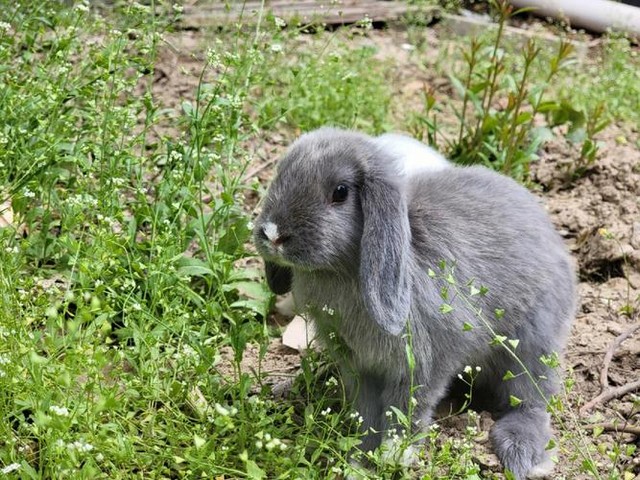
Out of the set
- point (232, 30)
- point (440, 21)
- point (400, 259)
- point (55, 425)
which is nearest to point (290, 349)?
point (400, 259)

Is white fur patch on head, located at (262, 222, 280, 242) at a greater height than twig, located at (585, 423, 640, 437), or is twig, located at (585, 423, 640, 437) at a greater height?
Result: white fur patch on head, located at (262, 222, 280, 242)

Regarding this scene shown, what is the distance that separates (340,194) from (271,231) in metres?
0.28

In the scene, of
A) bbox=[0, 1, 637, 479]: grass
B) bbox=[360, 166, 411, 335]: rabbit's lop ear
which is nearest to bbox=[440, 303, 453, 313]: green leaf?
bbox=[360, 166, 411, 335]: rabbit's lop ear

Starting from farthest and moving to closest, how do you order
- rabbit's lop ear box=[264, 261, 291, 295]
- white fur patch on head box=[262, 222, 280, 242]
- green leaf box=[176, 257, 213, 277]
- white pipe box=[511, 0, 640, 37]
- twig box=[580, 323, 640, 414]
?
white pipe box=[511, 0, 640, 37], green leaf box=[176, 257, 213, 277], twig box=[580, 323, 640, 414], rabbit's lop ear box=[264, 261, 291, 295], white fur patch on head box=[262, 222, 280, 242]

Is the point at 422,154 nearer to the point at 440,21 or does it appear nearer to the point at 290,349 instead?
the point at 290,349

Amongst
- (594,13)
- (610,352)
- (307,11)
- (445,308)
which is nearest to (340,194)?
(445,308)

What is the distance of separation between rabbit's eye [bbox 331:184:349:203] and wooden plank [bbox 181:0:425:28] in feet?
11.3

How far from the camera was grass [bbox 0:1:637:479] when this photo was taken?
3191 mm

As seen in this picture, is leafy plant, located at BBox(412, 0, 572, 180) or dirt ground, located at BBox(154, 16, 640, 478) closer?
dirt ground, located at BBox(154, 16, 640, 478)

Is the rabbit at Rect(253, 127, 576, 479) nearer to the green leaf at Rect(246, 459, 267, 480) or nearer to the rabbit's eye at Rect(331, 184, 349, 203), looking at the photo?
the rabbit's eye at Rect(331, 184, 349, 203)

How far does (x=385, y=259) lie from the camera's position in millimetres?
3350

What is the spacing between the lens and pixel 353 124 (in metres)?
5.27

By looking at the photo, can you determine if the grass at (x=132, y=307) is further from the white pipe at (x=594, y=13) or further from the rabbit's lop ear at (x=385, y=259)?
the white pipe at (x=594, y=13)

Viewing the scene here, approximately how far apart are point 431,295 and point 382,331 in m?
0.21
